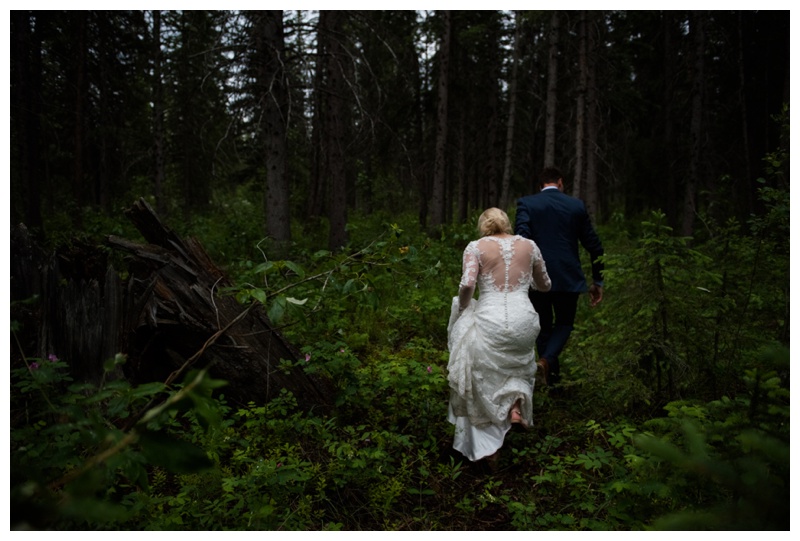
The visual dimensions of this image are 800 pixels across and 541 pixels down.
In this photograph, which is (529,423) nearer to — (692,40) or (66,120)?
(692,40)

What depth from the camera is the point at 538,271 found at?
3.84m

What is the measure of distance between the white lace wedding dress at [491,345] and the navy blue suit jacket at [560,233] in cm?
82

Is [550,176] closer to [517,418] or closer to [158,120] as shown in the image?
[517,418]

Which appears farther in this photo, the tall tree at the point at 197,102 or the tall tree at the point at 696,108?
the tall tree at the point at 696,108

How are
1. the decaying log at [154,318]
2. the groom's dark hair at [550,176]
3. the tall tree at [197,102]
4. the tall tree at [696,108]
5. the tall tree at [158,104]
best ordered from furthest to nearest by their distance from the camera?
the tall tree at [158,104] < the tall tree at [696,108] < the tall tree at [197,102] < the groom's dark hair at [550,176] < the decaying log at [154,318]

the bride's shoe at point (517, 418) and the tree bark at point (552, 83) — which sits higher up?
the tree bark at point (552, 83)

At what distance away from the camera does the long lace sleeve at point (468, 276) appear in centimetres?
356

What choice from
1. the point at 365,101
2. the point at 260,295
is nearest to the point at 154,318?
the point at 260,295

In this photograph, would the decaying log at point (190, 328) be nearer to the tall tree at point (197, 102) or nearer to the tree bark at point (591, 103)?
the tall tree at point (197, 102)

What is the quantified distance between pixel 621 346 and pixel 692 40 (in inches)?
463

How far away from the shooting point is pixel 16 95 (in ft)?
33.5

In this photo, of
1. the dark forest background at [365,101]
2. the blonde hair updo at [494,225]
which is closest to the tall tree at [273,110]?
the dark forest background at [365,101]

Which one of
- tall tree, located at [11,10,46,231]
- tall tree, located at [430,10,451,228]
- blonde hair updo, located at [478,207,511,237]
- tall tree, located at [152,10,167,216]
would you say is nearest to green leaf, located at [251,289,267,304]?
blonde hair updo, located at [478,207,511,237]
